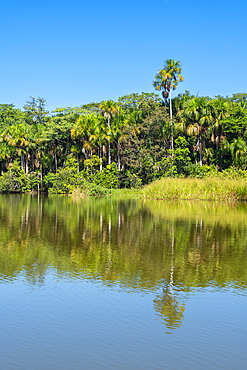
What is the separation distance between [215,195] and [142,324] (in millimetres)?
33814

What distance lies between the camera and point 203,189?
39.7 m

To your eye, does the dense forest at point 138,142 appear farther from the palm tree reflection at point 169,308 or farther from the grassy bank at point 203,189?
the palm tree reflection at point 169,308

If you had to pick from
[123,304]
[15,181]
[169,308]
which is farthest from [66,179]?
[169,308]

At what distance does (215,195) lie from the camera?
1539 inches

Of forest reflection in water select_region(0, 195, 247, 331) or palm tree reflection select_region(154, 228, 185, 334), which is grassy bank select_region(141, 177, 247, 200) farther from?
palm tree reflection select_region(154, 228, 185, 334)

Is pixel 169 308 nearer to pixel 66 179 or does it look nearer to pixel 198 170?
pixel 198 170

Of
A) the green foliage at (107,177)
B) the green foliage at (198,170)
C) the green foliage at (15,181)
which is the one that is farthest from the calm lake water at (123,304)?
the green foliage at (15,181)

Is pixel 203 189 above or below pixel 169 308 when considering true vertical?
above

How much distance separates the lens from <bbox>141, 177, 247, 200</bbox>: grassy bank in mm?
38594

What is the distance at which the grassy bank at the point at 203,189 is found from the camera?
38594 millimetres

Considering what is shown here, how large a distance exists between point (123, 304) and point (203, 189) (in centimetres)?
3330

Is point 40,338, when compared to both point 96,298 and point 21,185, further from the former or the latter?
point 21,185

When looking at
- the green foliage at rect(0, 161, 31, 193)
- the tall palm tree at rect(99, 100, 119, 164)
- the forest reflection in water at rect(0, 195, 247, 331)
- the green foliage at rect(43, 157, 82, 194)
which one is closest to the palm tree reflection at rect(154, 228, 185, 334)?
the forest reflection in water at rect(0, 195, 247, 331)

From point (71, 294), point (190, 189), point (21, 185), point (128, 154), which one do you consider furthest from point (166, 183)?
point (71, 294)
